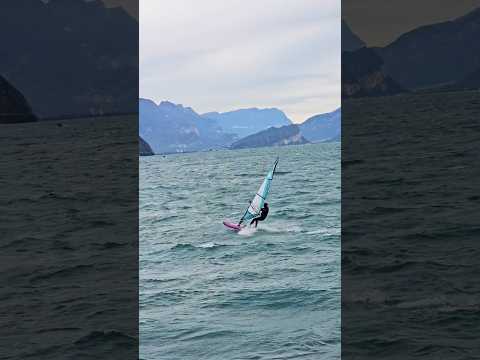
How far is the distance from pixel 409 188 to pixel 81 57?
2.49 metres

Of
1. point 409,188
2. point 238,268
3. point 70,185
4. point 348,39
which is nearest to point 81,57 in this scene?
point 70,185

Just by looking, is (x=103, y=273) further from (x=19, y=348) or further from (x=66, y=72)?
(x=66, y=72)

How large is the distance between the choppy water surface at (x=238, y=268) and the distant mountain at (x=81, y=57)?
823 inches

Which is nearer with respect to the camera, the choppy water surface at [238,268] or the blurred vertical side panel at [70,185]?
the blurred vertical side panel at [70,185]

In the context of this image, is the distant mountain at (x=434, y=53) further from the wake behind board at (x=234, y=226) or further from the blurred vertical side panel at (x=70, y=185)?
the wake behind board at (x=234, y=226)

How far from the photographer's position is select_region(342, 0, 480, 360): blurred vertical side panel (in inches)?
159

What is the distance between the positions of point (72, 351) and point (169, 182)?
233 feet

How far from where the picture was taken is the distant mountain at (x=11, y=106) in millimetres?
3855

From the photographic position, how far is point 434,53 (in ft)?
14.8

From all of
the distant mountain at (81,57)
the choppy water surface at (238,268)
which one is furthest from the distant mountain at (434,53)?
the choppy water surface at (238,268)

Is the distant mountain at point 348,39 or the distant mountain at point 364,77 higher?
the distant mountain at point 348,39

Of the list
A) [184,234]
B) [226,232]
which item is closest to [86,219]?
[226,232]

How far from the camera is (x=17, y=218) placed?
3.80 metres

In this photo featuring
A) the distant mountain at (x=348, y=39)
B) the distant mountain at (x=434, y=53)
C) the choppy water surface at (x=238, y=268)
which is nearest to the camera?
the distant mountain at (x=348, y=39)
